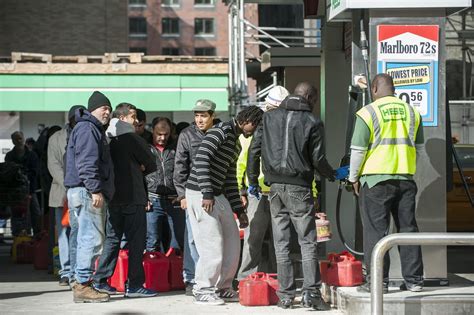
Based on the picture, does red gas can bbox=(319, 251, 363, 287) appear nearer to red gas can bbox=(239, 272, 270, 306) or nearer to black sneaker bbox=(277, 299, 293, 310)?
black sneaker bbox=(277, 299, 293, 310)

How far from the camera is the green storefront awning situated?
130 ft

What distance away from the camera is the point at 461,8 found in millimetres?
9461

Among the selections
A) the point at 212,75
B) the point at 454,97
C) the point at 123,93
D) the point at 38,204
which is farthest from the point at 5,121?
the point at 38,204

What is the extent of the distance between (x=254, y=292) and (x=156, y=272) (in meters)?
1.51

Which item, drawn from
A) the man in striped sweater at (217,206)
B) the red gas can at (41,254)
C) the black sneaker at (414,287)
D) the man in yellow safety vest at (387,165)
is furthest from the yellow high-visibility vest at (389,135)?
the red gas can at (41,254)

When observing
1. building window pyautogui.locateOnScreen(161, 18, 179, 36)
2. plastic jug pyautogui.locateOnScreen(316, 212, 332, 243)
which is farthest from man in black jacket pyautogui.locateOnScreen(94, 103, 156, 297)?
building window pyautogui.locateOnScreen(161, 18, 179, 36)

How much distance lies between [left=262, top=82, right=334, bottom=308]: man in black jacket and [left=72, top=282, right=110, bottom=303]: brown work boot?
1.77m

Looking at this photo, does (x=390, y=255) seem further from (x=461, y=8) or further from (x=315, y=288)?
(x=461, y=8)

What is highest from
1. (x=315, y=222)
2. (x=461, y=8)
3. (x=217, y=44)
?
(x=217, y=44)

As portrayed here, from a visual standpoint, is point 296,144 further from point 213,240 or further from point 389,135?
point 213,240

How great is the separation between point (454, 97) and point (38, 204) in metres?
13.4

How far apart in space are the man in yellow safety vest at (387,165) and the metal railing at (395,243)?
1424 mm

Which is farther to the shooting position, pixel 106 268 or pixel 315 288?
pixel 106 268

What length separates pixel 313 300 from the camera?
30.6 ft
